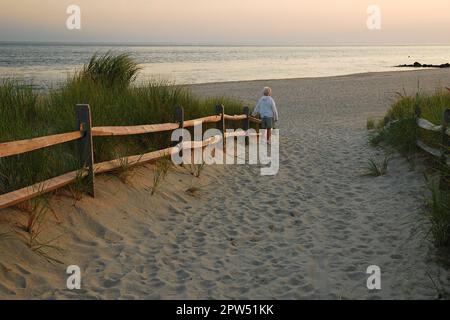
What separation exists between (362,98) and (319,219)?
56.7ft

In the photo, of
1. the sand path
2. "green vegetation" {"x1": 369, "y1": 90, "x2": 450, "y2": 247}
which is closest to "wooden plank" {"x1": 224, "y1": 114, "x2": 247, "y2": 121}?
the sand path

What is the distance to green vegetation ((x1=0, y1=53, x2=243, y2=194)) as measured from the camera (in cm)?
533

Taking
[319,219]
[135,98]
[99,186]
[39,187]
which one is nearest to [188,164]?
[135,98]

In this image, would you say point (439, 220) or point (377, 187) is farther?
point (377, 187)

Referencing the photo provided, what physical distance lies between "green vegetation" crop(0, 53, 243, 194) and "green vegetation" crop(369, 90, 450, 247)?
13.0 ft

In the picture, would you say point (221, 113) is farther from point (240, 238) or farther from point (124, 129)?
point (240, 238)

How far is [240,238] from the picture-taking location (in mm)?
5402

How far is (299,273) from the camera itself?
14.7 ft

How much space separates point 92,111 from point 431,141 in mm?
5533

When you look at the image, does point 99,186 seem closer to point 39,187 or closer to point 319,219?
point 39,187

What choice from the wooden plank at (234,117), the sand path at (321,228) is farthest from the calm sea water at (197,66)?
the sand path at (321,228)
